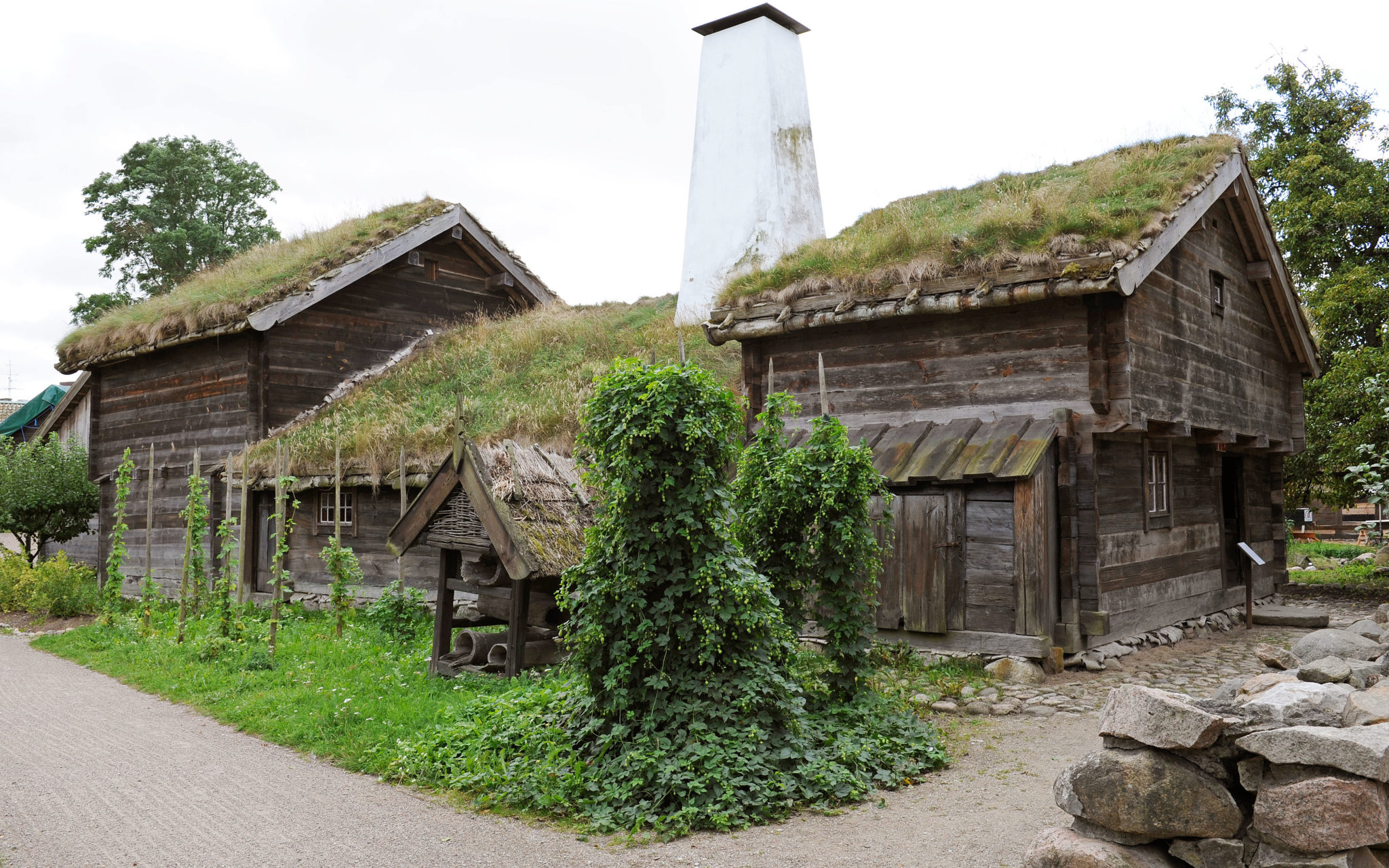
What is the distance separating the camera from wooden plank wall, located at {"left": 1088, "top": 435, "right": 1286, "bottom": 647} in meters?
11.1

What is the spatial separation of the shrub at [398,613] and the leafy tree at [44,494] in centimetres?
1240

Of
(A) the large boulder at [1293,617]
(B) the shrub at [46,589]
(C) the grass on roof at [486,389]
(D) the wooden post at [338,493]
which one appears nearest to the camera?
(D) the wooden post at [338,493]

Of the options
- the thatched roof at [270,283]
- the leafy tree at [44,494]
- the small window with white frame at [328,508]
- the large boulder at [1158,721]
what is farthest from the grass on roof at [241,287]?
the large boulder at [1158,721]

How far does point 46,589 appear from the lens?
16953 mm

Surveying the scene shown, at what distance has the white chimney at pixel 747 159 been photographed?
20.9 meters

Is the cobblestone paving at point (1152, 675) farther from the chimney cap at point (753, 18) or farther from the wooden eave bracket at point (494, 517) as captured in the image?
the chimney cap at point (753, 18)

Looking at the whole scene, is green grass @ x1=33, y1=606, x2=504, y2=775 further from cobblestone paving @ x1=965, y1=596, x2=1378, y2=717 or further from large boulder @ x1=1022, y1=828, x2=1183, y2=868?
cobblestone paving @ x1=965, y1=596, x2=1378, y2=717

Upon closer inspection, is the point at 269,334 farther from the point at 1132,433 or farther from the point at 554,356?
the point at 1132,433

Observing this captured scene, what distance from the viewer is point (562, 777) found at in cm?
605

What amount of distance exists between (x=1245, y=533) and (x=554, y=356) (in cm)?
1317

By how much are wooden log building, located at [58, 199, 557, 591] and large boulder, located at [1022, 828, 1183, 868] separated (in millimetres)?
12715

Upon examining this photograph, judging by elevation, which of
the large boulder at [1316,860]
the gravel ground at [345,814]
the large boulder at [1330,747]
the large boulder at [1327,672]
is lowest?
the gravel ground at [345,814]

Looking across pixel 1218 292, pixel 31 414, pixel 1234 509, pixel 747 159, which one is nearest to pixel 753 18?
pixel 747 159

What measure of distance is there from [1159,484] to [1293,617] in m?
3.49
